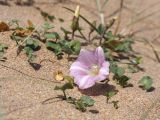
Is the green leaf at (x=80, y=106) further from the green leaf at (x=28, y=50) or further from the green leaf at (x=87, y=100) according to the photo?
the green leaf at (x=28, y=50)

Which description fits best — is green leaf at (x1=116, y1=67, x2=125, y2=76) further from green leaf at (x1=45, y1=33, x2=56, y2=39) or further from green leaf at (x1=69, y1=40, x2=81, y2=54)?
green leaf at (x1=45, y1=33, x2=56, y2=39)

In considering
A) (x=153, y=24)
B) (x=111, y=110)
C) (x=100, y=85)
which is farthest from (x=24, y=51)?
(x=153, y=24)

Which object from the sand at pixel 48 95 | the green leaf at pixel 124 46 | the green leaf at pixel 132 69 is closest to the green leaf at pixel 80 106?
the sand at pixel 48 95

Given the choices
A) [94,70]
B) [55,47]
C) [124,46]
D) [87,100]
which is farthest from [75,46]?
[87,100]

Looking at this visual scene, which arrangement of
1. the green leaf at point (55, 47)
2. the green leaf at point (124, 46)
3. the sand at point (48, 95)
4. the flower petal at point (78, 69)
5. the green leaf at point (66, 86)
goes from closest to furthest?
1. the sand at point (48, 95)
2. the green leaf at point (66, 86)
3. the flower petal at point (78, 69)
4. the green leaf at point (55, 47)
5. the green leaf at point (124, 46)

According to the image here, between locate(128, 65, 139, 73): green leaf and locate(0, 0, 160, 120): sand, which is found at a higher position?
locate(128, 65, 139, 73): green leaf

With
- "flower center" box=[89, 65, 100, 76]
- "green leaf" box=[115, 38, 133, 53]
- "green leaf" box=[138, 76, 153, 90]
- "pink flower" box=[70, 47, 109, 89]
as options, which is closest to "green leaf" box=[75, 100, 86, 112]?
"pink flower" box=[70, 47, 109, 89]

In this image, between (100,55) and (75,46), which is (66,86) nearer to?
(100,55)
